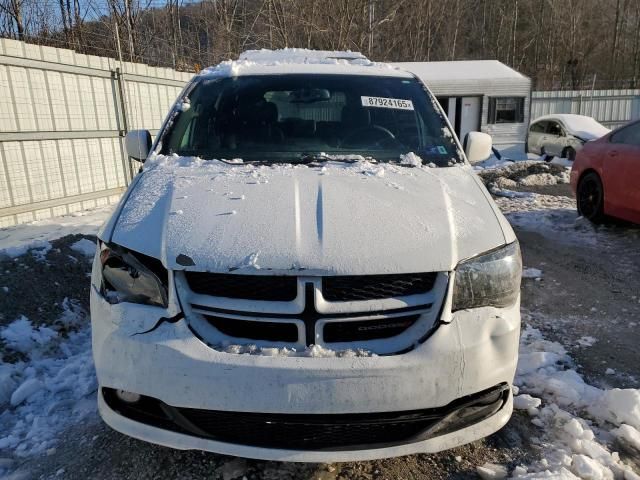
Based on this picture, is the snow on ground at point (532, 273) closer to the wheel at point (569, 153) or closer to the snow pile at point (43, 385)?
the snow pile at point (43, 385)

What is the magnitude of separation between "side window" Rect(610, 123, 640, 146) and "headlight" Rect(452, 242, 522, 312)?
511cm

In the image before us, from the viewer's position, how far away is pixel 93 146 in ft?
27.9

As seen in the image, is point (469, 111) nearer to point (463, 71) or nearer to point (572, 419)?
point (463, 71)

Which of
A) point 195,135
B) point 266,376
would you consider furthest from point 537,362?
point 195,135

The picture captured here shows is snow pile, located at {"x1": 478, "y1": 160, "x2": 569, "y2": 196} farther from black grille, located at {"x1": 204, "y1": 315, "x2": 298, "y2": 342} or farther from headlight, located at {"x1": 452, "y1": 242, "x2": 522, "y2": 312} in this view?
black grille, located at {"x1": 204, "y1": 315, "x2": 298, "y2": 342}

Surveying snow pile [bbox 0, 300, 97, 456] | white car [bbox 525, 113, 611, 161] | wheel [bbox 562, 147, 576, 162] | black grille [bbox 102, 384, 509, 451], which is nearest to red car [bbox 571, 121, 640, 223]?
black grille [bbox 102, 384, 509, 451]

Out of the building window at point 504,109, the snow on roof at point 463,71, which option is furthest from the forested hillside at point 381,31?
the building window at point 504,109

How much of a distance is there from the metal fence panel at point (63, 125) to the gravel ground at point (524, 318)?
2.87 m

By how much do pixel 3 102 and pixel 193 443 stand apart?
6682 mm

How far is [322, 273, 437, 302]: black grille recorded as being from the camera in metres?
1.87

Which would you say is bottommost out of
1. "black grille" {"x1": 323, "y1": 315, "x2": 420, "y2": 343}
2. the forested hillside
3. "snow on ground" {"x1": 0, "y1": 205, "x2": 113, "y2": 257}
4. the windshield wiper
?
"snow on ground" {"x1": 0, "y1": 205, "x2": 113, "y2": 257}

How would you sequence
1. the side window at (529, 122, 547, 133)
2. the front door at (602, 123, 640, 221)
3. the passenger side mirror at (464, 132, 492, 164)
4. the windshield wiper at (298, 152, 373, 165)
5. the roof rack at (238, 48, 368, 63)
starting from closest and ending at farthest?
the windshield wiper at (298, 152, 373, 165)
the passenger side mirror at (464, 132, 492, 164)
the roof rack at (238, 48, 368, 63)
the front door at (602, 123, 640, 221)
the side window at (529, 122, 547, 133)

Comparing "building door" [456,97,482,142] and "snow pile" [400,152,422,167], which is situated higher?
"snow pile" [400,152,422,167]

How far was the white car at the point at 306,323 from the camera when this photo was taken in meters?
1.80
